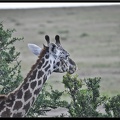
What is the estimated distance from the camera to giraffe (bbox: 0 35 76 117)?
26.8 ft

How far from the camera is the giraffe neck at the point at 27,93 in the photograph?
814cm

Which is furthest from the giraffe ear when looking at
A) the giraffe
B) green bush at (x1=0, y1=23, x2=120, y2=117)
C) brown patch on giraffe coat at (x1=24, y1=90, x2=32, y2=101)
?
brown patch on giraffe coat at (x1=24, y1=90, x2=32, y2=101)

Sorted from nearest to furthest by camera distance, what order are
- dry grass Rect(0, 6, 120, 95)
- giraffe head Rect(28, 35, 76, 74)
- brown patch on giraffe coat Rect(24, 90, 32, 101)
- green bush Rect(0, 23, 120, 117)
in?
brown patch on giraffe coat Rect(24, 90, 32, 101)
giraffe head Rect(28, 35, 76, 74)
green bush Rect(0, 23, 120, 117)
dry grass Rect(0, 6, 120, 95)

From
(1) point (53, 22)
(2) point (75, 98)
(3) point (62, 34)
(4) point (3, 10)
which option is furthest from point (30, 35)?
(2) point (75, 98)

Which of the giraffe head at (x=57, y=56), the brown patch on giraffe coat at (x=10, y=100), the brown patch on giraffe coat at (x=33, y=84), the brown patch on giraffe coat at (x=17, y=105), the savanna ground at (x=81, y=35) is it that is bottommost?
the brown patch on giraffe coat at (x=17, y=105)

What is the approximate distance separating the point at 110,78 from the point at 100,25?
1795cm

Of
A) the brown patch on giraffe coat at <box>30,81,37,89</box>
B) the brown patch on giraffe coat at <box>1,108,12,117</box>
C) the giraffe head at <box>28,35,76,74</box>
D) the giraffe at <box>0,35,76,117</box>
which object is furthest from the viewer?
the giraffe head at <box>28,35,76,74</box>

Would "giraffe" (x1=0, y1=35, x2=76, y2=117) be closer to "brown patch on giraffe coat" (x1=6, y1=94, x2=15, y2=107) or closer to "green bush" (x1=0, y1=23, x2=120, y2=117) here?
"brown patch on giraffe coat" (x1=6, y1=94, x2=15, y2=107)

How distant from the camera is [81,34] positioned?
3491cm

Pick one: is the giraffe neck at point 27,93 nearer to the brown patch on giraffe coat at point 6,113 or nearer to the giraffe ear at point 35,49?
the brown patch on giraffe coat at point 6,113

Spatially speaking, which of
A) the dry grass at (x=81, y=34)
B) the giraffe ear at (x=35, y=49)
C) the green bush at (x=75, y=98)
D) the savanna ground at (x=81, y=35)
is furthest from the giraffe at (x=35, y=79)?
the dry grass at (x=81, y=34)

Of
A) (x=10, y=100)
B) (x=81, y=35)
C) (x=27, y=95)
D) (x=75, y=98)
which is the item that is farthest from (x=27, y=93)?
(x=81, y=35)

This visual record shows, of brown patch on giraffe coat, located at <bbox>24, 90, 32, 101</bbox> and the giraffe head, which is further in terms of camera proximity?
the giraffe head

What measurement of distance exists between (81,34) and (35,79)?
86.5 feet
